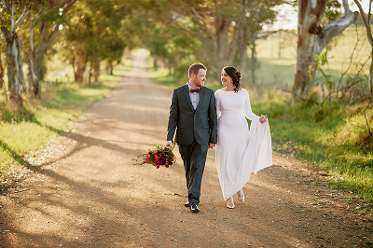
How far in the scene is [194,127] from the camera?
4.95 metres

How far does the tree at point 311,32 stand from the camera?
502 inches

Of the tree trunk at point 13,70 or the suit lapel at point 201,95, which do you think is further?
the tree trunk at point 13,70

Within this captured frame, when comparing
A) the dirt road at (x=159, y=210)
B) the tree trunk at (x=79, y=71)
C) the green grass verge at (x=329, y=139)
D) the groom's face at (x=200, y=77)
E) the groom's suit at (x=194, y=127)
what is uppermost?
the tree trunk at (x=79, y=71)

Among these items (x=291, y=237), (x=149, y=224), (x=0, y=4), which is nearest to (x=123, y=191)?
(x=149, y=224)

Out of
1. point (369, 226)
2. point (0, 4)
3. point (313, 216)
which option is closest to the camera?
point (369, 226)

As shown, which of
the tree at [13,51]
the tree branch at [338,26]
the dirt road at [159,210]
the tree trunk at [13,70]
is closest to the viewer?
the dirt road at [159,210]

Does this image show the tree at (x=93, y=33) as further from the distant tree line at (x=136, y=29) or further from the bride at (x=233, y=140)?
the bride at (x=233, y=140)

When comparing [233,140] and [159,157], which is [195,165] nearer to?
[159,157]

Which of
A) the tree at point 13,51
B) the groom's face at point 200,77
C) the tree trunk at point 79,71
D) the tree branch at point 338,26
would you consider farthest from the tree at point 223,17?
the groom's face at point 200,77

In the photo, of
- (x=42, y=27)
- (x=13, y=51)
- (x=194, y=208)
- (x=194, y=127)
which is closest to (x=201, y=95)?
(x=194, y=127)

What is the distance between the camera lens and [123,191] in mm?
5957

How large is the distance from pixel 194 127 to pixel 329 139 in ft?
19.4

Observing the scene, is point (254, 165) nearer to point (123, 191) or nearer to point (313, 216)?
point (313, 216)

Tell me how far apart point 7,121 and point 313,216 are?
30.8 feet
